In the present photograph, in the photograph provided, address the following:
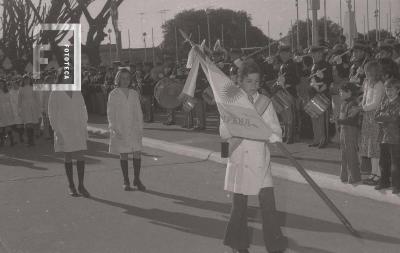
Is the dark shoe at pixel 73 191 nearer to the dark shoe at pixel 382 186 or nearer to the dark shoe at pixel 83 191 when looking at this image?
the dark shoe at pixel 83 191

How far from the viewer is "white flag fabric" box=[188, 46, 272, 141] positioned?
5.52m

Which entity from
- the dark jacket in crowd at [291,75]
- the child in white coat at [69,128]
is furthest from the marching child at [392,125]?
the dark jacket in crowd at [291,75]

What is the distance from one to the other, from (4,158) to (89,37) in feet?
61.4

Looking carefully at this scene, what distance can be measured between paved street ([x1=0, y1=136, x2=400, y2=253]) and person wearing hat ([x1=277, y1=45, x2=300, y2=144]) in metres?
2.12

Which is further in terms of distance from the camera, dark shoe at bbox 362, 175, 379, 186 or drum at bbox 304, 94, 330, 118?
drum at bbox 304, 94, 330, 118

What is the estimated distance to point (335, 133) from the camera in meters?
12.1

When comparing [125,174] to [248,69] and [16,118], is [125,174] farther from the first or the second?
[16,118]

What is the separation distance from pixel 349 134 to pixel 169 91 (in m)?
8.26

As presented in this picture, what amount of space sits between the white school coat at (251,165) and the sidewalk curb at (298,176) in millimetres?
2512

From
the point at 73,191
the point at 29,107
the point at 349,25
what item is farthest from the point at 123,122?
the point at 29,107

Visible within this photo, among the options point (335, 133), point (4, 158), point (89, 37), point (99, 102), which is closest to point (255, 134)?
point (335, 133)

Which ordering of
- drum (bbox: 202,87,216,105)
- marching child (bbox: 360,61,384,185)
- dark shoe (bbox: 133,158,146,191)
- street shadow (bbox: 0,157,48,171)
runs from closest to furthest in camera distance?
1. marching child (bbox: 360,61,384,185)
2. dark shoe (bbox: 133,158,146,191)
3. street shadow (bbox: 0,157,48,171)
4. drum (bbox: 202,87,216,105)

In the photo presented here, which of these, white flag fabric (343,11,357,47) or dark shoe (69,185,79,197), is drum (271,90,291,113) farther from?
dark shoe (69,185,79,197)

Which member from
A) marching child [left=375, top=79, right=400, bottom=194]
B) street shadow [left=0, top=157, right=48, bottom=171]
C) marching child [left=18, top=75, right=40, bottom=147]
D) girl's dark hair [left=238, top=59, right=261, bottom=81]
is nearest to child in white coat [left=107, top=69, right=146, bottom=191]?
street shadow [left=0, top=157, right=48, bottom=171]
